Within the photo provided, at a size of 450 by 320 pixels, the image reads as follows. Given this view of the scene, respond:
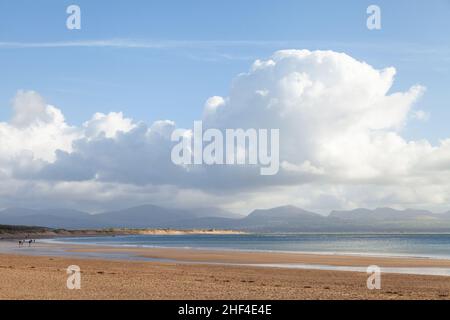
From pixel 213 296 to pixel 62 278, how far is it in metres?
10.2

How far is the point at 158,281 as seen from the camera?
90.1ft

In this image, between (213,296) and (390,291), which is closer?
(213,296)

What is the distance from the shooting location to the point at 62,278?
90.8 feet

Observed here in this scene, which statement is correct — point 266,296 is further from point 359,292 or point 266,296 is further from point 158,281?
point 158,281
